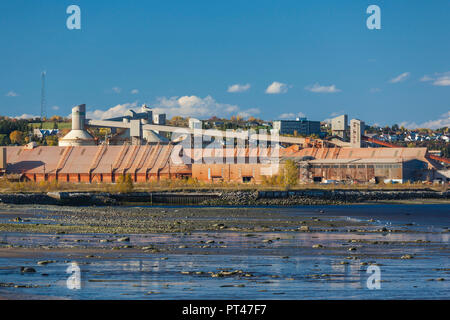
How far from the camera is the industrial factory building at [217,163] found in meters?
115

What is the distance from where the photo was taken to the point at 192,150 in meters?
125

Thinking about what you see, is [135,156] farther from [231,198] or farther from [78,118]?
[231,198]

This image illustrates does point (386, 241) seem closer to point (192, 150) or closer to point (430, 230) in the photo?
point (430, 230)

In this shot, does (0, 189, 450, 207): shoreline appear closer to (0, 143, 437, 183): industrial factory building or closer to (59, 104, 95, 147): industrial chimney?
(0, 143, 437, 183): industrial factory building

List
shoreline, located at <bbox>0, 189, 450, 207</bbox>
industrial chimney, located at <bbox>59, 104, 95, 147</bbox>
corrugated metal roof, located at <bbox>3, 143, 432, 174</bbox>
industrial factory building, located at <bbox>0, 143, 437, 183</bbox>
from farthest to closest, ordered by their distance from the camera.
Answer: industrial chimney, located at <bbox>59, 104, 95, 147</bbox> < corrugated metal roof, located at <bbox>3, 143, 432, 174</bbox> < industrial factory building, located at <bbox>0, 143, 437, 183</bbox> < shoreline, located at <bbox>0, 189, 450, 207</bbox>

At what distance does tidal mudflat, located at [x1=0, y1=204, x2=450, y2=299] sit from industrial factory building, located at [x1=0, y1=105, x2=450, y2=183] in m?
68.9

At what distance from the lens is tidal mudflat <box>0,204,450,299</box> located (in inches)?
840

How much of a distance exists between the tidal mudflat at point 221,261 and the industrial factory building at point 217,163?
68.9 metres

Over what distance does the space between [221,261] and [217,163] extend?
300ft

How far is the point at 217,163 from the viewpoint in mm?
119625

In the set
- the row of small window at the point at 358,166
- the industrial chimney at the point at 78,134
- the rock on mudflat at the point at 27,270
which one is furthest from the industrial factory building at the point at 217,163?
the rock on mudflat at the point at 27,270

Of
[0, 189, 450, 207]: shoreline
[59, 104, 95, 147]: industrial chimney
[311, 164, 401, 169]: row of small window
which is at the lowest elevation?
[0, 189, 450, 207]: shoreline

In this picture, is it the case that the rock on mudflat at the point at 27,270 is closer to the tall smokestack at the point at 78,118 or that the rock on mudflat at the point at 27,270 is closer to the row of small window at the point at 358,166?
the row of small window at the point at 358,166

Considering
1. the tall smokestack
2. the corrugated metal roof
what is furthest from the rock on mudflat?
the tall smokestack
